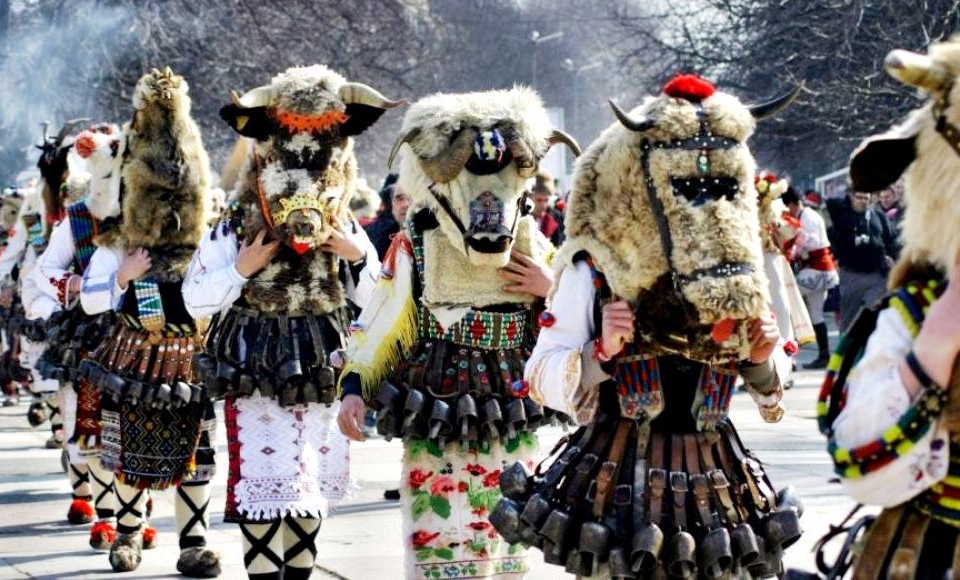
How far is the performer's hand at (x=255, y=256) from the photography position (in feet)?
22.5

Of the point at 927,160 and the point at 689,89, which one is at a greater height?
the point at 689,89

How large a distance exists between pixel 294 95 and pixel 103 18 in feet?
69.7

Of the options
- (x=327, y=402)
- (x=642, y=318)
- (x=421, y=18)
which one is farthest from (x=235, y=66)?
(x=642, y=318)

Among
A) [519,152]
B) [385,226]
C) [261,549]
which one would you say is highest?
[519,152]

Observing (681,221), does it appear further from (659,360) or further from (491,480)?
(491,480)

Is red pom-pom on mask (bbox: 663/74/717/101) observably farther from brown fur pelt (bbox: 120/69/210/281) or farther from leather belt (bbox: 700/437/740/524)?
brown fur pelt (bbox: 120/69/210/281)

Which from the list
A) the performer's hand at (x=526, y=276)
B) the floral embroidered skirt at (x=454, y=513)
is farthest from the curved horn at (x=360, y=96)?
the floral embroidered skirt at (x=454, y=513)

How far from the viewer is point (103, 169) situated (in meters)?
8.72

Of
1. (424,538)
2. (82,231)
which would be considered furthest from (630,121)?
(82,231)

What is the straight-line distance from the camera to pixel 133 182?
8.37 meters

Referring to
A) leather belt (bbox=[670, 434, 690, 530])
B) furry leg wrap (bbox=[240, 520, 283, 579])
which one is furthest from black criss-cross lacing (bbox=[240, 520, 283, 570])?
leather belt (bbox=[670, 434, 690, 530])

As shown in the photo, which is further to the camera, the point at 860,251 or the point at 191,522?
the point at 860,251

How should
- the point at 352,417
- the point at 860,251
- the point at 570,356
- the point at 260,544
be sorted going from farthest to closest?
the point at 860,251, the point at 260,544, the point at 352,417, the point at 570,356

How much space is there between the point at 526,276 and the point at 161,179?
2871 mm
